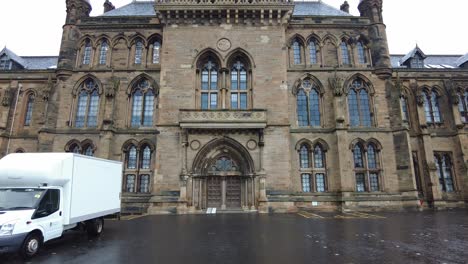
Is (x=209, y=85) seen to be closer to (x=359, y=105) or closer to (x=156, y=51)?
(x=156, y=51)

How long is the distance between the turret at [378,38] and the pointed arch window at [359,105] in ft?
6.14

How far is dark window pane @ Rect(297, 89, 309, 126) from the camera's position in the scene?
22108mm

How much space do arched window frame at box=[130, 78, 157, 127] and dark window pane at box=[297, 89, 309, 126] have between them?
12.4 meters

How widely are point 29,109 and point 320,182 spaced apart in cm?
2727

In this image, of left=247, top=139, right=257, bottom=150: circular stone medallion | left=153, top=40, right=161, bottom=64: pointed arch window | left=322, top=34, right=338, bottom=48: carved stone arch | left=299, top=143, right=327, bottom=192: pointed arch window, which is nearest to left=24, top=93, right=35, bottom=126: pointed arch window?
left=153, top=40, right=161, bottom=64: pointed arch window

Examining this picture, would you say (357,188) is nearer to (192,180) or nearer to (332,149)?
(332,149)

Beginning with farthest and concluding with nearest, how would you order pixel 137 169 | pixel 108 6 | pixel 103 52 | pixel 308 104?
pixel 108 6, pixel 103 52, pixel 308 104, pixel 137 169

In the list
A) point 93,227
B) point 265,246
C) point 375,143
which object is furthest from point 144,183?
point 375,143

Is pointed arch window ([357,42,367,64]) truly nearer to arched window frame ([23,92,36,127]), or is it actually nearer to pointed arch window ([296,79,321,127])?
pointed arch window ([296,79,321,127])

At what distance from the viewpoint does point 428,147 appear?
23062 mm

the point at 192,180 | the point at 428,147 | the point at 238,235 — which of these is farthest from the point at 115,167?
the point at 428,147

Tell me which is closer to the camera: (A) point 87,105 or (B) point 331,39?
(A) point 87,105

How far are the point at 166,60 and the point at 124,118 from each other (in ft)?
19.9

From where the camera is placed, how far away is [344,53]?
23.6 m
